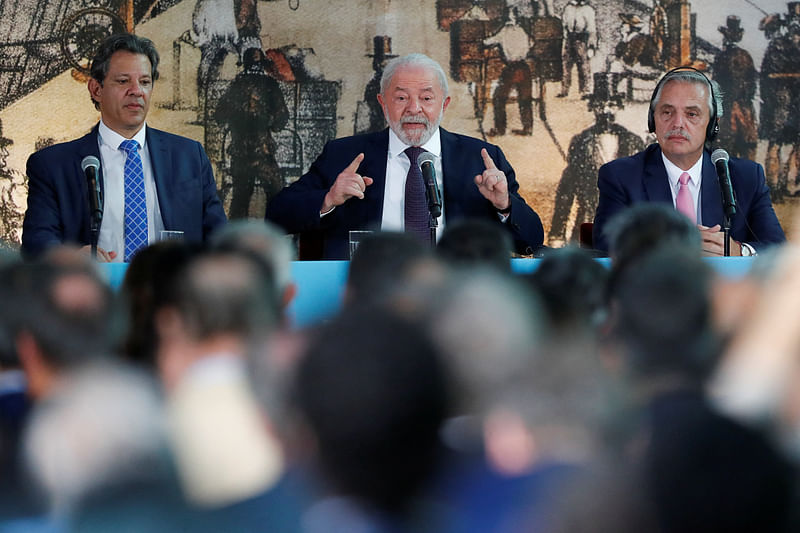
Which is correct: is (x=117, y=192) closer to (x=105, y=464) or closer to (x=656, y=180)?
(x=656, y=180)

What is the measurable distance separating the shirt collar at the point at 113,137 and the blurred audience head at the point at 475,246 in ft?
Result: 7.13

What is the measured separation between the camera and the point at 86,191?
300 centimetres

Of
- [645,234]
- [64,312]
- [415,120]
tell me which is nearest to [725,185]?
[415,120]

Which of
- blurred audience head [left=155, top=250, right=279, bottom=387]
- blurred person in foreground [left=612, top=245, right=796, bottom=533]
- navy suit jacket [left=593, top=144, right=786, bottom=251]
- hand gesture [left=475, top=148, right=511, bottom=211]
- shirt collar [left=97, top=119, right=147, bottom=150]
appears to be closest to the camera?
blurred person in foreground [left=612, top=245, right=796, bottom=533]

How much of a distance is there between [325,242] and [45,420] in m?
2.45

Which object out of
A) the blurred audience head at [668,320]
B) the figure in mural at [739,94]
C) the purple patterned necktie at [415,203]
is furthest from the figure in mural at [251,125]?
the blurred audience head at [668,320]

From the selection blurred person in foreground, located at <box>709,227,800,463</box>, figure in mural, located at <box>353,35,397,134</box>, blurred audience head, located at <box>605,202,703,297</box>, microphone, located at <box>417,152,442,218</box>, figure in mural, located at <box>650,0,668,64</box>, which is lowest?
blurred person in foreground, located at <box>709,227,800,463</box>

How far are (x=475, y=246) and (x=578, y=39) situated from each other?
373cm

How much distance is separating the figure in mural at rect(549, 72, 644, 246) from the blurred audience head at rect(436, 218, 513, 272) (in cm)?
349

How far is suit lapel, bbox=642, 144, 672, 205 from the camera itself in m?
3.13

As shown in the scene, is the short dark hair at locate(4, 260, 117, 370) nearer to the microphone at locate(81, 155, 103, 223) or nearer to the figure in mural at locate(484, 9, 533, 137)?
the microphone at locate(81, 155, 103, 223)

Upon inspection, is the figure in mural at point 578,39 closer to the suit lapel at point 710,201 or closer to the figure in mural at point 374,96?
the figure in mural at point 374,96

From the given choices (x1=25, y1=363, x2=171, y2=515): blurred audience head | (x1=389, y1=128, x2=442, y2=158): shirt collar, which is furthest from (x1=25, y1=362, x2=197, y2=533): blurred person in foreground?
(x1=389, y1=128, x2=442, y2=158): shirt collar

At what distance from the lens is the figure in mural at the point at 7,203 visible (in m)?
4.37
